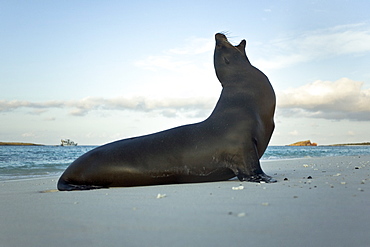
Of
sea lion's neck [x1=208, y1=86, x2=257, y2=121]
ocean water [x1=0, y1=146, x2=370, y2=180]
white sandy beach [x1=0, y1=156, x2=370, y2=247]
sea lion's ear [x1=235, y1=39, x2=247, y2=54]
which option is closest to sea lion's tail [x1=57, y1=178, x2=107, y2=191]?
white sandy beach [x1=0, y1=156, x2=370, y2=247]

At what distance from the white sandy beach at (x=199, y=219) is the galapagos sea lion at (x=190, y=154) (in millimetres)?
1099

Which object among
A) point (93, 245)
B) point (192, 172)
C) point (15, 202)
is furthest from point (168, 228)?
point (192, 172)

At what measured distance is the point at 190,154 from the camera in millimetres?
4945

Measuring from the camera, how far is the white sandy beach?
214cm

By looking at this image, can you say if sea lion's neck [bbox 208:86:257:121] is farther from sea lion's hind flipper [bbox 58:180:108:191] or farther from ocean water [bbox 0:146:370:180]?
ocean water [bbox 0:146:370:180]

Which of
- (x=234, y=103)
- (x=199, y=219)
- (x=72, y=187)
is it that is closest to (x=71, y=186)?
(x=72, y=187)

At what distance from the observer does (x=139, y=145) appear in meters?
5.12

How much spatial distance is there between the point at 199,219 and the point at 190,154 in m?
2.40

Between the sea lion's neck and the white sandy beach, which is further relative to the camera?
the sea lion's neck

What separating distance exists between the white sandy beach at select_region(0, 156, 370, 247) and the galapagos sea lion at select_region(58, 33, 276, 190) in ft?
3.60

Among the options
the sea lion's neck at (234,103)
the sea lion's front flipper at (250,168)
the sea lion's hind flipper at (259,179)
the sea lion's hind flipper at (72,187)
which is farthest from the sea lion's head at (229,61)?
the sea lion's hind flipper at (72,187)

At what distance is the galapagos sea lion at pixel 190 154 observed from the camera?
488 centimetres

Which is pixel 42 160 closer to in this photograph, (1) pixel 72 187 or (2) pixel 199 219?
(1) pixel 72 187

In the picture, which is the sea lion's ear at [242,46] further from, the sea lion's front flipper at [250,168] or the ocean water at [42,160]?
the ocean water at [42,160]
